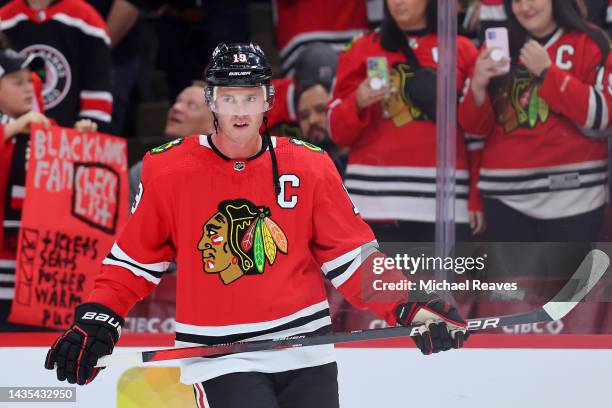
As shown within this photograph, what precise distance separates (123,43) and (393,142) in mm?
1093

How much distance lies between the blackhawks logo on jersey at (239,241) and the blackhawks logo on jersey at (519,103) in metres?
Result: 1.10

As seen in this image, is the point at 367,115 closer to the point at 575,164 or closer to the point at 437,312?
the point at 575,164

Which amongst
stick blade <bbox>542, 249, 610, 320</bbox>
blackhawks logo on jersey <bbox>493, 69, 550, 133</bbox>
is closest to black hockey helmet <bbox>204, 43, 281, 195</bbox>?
stick blade <bbox>542, 249, 610, 320</bbox>

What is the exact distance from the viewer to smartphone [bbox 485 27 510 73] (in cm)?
344

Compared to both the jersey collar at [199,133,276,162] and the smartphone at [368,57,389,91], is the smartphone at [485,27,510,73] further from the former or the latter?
the jersey collar at [199,133,276,162]

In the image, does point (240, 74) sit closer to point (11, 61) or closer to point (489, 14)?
point (489, 14)

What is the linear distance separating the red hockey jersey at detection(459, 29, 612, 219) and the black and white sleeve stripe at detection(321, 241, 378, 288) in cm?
90

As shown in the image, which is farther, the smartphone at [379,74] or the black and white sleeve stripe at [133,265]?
the smartphone at [379,74]

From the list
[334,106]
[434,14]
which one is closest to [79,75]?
[334,106]

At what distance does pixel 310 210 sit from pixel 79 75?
1570mm

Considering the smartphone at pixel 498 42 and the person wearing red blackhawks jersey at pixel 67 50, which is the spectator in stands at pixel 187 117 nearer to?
the person wearing red blackhawks jersey at pixel 67 50

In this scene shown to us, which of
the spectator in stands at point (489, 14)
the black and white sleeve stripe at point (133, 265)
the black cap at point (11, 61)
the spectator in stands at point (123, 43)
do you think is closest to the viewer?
the black and white sleeve stripe at point (133, 265)

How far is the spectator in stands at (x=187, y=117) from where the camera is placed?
3725 mm

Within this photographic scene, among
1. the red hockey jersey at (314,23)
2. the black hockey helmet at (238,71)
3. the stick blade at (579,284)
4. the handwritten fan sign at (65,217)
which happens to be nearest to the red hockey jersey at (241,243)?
the black hockey helmet at (238,71)
